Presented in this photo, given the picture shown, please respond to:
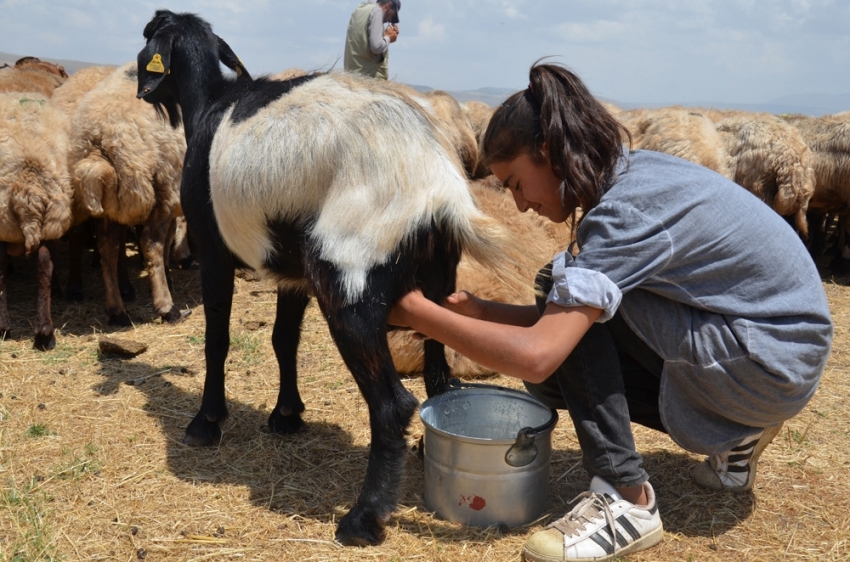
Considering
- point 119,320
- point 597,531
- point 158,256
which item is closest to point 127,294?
point 119,320

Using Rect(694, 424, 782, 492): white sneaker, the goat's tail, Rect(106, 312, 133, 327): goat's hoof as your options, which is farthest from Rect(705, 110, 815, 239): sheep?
Rect(106, 312, 133, 327): goat's hoof

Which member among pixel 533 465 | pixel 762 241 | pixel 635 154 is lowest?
pixel 533 465

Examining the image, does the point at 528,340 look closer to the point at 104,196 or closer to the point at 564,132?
the point at 564,132

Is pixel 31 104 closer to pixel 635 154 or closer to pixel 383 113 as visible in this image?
Result: pixel 383 113

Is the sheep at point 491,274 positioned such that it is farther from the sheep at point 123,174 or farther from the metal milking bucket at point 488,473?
the sheep at point 123,174

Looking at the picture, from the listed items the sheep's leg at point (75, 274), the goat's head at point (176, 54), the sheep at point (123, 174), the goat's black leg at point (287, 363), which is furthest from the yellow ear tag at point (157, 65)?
the sheep's leg at point (75, 274)

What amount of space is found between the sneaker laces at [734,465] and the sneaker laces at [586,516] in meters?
0.76

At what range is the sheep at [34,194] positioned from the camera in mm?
5090

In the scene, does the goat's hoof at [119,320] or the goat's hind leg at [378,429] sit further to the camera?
the goat's hoof at [119,320]

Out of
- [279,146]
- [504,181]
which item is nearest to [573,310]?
[504,181]

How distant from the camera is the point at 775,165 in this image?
8.15 m

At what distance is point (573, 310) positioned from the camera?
2.45 metres

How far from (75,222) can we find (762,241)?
510cm

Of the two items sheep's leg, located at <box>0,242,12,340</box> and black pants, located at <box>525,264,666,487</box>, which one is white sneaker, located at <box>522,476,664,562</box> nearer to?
black pants, located at <box>525,264,666,487</box>
